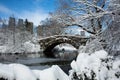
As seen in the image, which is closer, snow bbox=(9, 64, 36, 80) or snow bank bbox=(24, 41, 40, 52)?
snow bbox=(9, 64, 36, 80)

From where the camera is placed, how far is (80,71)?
4.73 meters

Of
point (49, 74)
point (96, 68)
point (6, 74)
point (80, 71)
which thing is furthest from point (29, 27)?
point (6, 74)

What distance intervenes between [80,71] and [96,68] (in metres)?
0.38

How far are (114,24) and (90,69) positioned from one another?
8.27 feet

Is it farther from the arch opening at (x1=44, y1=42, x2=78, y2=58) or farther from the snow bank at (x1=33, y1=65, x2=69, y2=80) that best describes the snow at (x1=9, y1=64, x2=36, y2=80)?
the arch opening at (x1=44, y1=42, x2=78, y2=58)

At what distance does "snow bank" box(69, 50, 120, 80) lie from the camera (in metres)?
4.63

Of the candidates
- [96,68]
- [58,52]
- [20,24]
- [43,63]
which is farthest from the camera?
[20,24]

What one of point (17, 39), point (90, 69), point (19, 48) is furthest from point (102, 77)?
point (17, 39)

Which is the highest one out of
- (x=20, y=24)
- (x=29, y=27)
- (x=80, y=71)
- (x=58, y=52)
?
(x=20, y=24)

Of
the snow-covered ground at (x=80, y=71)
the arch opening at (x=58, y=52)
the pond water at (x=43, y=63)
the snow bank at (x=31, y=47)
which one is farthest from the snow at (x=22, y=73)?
the snow bank at (x=31, y=47)

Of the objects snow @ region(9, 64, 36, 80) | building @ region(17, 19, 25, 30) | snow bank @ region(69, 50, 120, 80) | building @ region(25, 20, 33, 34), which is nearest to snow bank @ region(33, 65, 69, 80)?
snow @ region(9, 64, 36, 80)

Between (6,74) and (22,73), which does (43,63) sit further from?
(6,74)

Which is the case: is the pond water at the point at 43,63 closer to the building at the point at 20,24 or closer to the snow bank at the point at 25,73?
the snow bank at the point at 25,73

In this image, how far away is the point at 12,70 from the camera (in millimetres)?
3938
